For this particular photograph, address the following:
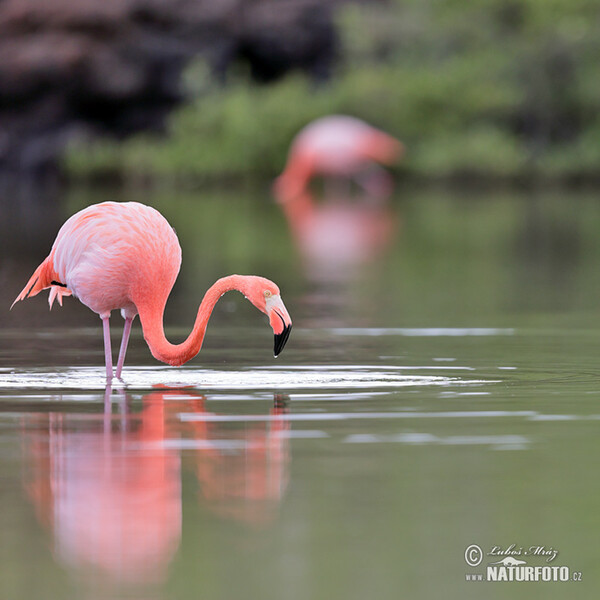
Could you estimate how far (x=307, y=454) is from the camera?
178 inches

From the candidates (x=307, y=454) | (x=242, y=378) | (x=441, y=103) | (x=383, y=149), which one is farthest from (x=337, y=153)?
(x=307, y=454)

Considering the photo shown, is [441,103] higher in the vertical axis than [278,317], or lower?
higher

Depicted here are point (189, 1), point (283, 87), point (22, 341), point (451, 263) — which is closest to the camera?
point (22, 341)

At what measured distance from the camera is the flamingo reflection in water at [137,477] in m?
3.39

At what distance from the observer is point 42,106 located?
3462cm

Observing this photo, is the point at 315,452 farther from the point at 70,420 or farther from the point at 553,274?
the point at 553,274

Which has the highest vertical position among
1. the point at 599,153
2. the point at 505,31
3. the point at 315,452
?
the point at 505,31

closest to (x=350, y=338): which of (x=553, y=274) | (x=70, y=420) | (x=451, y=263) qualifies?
(x=70, y=420)

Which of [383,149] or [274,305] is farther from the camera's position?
[383,149]

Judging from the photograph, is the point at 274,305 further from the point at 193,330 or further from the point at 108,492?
the point at 108,492

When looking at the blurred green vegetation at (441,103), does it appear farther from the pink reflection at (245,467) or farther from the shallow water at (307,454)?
the pink reflection at (245,467)

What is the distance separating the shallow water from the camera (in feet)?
10.7

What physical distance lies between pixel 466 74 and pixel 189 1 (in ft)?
24.8

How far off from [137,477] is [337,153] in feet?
79.9
